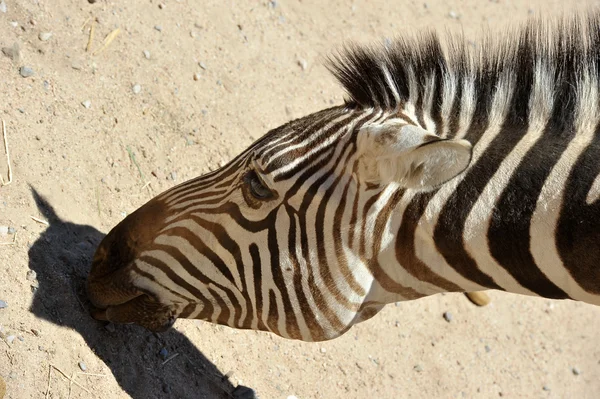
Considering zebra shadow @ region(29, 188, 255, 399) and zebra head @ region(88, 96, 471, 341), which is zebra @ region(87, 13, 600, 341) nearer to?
zebra head @ region(88, 96, 471, 341)

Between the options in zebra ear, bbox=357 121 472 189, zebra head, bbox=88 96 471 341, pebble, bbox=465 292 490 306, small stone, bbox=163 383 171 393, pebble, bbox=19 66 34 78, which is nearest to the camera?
zebra ear, bbox=357 121 472 189

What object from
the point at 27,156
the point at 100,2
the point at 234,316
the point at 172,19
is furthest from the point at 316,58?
the point at 234,316

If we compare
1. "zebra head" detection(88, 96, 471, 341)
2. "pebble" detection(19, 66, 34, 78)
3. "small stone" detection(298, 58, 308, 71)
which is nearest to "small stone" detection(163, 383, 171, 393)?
"zebra head" detection(88, 96, 471, 341)

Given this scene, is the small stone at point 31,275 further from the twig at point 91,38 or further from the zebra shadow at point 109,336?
the twig at point 91,38

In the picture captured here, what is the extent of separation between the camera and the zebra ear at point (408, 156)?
2.95m

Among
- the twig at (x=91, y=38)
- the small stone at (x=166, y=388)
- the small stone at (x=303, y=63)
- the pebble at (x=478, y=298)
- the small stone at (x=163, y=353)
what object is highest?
the twig at (x=91, y=38)

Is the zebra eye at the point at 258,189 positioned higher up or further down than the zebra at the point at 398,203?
higher up

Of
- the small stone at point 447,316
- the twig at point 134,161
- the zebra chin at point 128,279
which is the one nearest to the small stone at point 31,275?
the zebra chin at point 128,279

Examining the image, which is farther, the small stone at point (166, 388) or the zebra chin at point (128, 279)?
the small stone at point (166, 388)

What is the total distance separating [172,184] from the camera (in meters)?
5.51

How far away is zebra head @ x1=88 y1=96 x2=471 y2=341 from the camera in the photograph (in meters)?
3.34

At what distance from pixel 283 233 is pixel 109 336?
1.50 meters

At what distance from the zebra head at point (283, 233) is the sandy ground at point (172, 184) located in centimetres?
57

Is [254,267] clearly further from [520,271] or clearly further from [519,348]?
[519,348]
